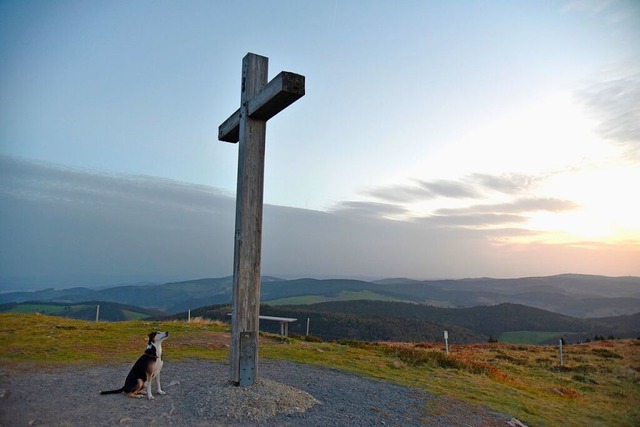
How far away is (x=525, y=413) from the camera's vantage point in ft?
28.6

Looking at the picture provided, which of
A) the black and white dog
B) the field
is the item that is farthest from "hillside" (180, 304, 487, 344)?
the black and white dog

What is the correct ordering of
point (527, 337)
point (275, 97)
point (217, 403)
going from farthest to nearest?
point (527, 337), point (275, 97), point (217, 403)

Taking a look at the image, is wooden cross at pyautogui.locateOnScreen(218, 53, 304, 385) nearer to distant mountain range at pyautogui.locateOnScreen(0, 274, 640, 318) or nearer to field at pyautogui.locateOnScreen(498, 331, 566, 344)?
field at pyautogui.locateOnScreen(498, 331, 566, 344)

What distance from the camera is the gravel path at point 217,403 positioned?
5789 mm

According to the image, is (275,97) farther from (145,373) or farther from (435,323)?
(435,323)

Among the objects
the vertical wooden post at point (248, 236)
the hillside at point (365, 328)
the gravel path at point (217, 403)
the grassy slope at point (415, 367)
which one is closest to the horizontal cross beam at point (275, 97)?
the vertical wooden post at point (248, 236)

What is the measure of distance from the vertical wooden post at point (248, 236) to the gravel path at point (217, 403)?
0.53 m

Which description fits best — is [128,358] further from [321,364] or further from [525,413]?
[525,413]

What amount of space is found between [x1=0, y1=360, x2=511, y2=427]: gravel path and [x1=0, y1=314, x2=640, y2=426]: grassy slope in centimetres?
144

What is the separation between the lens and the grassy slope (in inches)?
383

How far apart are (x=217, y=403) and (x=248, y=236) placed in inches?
101

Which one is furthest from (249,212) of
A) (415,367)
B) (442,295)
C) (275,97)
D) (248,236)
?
(442,295)

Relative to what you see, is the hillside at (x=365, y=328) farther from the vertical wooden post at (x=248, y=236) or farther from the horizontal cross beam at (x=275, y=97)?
the horizontal cross beam at (x=275, y=97)

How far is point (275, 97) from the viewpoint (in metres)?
6.36
